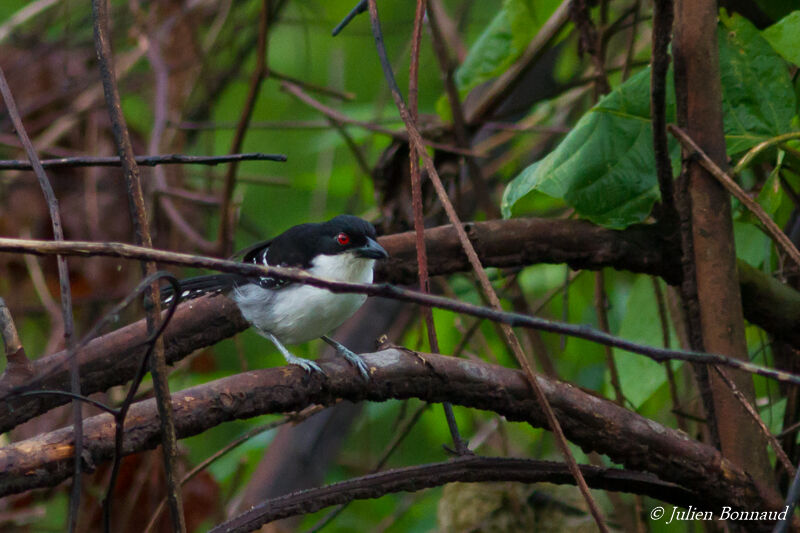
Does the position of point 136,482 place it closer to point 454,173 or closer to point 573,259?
point 454,173

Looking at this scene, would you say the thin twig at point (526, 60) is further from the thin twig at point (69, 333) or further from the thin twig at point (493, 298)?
the thin twig at point (69, 333)

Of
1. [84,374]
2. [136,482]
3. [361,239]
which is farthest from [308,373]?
[136,482]

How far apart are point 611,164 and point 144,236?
143 centimetres

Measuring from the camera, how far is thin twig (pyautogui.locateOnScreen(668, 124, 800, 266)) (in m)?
1.94

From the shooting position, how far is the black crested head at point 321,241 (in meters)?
2.56

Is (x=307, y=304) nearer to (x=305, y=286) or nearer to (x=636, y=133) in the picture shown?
(x=305, y=286)

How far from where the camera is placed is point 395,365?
1811mm

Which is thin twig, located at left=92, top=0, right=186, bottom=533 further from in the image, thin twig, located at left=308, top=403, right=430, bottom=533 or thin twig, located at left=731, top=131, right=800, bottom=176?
thin twig, located at left=731, top=131, right=800, bottom=176

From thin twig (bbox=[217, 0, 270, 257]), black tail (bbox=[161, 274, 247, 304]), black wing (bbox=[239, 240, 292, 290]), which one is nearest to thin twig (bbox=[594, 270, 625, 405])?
black wing (bbox=[239, 240, 292, 290])

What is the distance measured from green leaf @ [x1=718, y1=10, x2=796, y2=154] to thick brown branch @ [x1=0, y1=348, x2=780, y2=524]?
90cm

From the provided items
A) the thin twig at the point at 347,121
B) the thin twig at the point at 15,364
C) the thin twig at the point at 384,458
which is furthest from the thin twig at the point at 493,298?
the thin twig at the point at 347,121

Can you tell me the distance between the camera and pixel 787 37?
7.19 ft

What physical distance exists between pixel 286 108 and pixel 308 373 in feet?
17.2

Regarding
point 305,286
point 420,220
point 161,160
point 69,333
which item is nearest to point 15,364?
point 69,333
